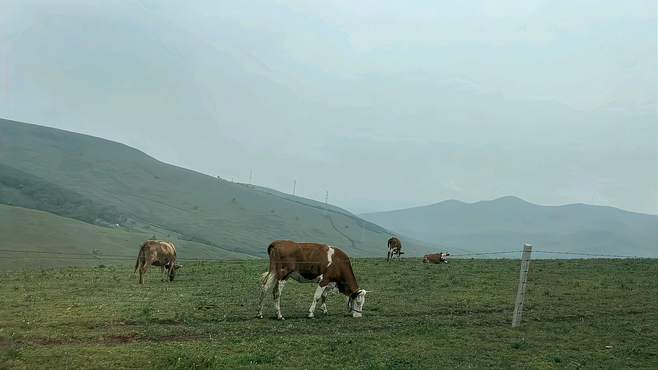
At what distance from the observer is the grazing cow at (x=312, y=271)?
1952 cm

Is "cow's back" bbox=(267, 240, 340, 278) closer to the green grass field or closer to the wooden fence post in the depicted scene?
the green grass field

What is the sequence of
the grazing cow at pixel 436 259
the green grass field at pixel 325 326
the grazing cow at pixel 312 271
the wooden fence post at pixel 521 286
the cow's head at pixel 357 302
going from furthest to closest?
the grazing cow at pixel 436 259, the cow's head at pixel 357 302, the grazing cow at pixel 312 271, the wooden fence post at pixel 521 286, the green grass field at pixel 325 326

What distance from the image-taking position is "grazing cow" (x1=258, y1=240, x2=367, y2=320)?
19.5 meters

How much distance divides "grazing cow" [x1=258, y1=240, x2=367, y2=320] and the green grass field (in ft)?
2.82

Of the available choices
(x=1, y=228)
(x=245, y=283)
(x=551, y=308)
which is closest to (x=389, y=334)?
(x=551, y=308)

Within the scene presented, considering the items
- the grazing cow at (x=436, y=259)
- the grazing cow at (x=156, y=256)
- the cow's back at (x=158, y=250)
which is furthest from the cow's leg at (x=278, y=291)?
the grazing cow at (x=436, y=259)

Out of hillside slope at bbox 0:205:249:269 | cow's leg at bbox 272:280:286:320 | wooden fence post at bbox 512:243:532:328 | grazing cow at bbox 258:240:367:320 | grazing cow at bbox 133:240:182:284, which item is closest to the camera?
wooden fence post at bbox 512:243:532:328

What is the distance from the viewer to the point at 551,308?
22.2m

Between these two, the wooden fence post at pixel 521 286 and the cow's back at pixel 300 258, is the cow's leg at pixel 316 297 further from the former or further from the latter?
the wooden fence post at pixel 521 286

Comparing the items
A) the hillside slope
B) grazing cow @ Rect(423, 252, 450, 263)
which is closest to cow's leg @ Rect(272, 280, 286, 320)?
grazing cow @ Rect(423, 252, 450, 263)

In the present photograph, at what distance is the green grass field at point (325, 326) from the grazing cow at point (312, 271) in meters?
0.86

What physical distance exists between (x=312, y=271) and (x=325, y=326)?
8.52 ft

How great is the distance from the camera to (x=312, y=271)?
2000cm

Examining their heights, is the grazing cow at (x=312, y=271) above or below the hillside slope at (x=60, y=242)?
above
